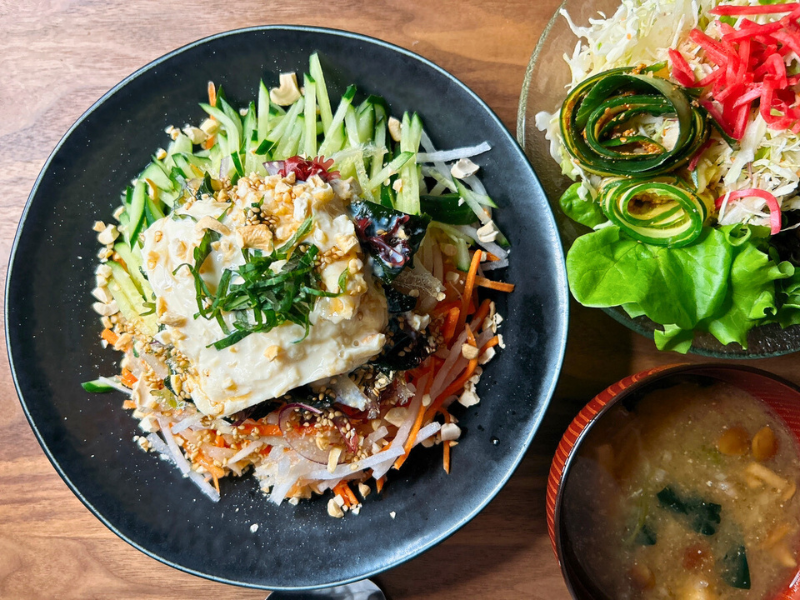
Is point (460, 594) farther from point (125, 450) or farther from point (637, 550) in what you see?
point (125, 450)

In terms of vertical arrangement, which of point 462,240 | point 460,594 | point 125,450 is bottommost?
point 460,594

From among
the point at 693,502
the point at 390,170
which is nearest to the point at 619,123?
the point at 390,170

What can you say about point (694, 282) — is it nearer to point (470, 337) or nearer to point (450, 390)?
point (470, 337)

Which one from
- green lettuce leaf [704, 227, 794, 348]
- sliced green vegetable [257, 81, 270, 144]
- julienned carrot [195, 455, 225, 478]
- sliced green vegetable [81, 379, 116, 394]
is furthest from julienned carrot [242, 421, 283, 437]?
green lettuce leaf [704, 227, 794, 348]

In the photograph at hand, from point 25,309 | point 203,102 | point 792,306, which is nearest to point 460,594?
point 792,306

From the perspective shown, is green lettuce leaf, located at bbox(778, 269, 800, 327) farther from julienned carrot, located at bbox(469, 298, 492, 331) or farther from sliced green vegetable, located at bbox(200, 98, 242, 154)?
sliced green vegetable, located at bbox(200, 98, 242, 154)

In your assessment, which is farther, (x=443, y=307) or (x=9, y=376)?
(x=9, y=376)

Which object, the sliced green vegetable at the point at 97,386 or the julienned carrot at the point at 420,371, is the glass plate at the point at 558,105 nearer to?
the julienned carrot at the point at 420,371
